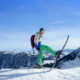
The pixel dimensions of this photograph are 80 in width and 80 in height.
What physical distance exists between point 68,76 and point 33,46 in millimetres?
3807

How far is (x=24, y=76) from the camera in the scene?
13.2 m

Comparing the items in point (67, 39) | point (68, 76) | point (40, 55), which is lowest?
point (68, 76)

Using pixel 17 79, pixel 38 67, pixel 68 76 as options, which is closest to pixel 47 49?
pixel 38 67

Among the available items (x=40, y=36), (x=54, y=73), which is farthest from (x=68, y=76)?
(x=40, y=36)

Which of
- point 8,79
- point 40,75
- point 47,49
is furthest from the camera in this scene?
point 47,49

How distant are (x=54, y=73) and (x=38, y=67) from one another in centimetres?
252

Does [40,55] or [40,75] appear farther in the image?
[40,55]

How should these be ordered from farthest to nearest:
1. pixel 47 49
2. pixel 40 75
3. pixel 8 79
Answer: pixel 47 49
pixel 40 75
pixel 8 79

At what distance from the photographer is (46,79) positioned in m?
12.8

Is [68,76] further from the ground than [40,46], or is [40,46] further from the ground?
[40,46]

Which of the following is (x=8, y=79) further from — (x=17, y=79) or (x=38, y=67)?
(x=38, y=67)

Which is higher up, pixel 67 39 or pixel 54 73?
pixel 67 39

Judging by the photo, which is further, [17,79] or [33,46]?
[33,46]

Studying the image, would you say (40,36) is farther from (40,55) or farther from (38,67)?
(38,67)
